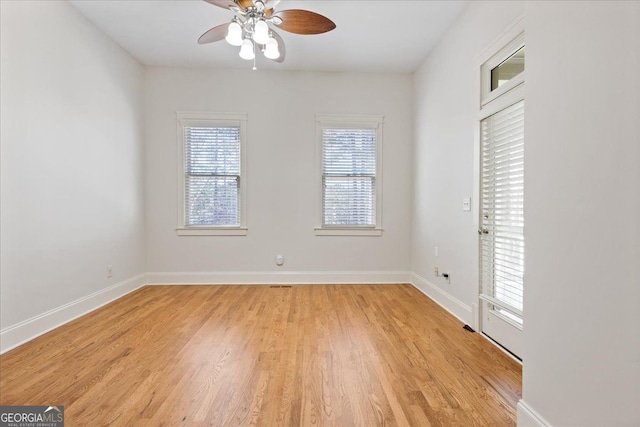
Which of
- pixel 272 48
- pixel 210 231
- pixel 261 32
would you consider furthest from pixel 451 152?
pixel 210 231

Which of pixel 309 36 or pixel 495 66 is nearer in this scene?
pixel 495 66

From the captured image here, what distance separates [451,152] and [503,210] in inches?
42.0

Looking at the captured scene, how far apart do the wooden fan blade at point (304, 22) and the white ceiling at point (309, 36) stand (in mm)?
537

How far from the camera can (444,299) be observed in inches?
128

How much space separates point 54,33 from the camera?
8.90 ft

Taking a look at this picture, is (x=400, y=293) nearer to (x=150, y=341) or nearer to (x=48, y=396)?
(x=150, y=341)

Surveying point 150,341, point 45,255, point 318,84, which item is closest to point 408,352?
point 150,341

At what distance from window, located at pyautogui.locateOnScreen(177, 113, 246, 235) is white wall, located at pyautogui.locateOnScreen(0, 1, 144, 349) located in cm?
70

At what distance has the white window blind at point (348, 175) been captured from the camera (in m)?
4.36

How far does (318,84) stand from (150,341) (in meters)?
3.77

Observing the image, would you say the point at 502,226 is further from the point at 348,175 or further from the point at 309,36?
the point at 309,36

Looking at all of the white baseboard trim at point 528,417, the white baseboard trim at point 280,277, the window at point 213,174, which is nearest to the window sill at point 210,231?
the window at point 213,174

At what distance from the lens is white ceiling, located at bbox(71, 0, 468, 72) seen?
2945 millimetres

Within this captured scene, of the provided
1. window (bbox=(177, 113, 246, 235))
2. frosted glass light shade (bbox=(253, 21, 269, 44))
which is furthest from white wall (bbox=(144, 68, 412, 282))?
frosted glass light shade (bbox=(253, 21, 269, 44))
